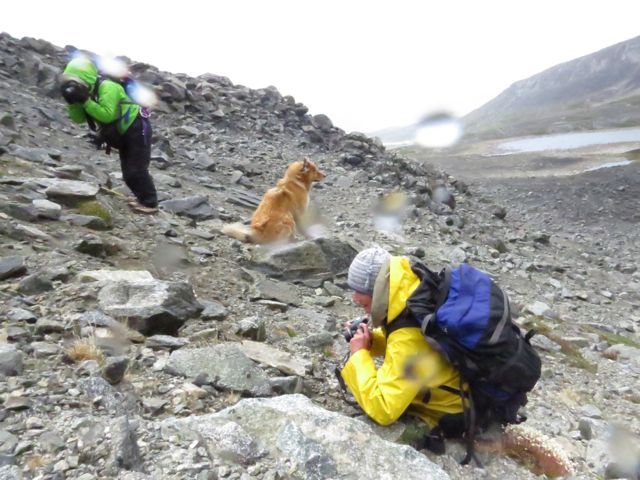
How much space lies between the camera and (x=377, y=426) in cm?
387

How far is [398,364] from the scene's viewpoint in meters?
3.68

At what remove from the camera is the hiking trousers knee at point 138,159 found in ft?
27.0

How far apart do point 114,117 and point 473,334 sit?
649cm

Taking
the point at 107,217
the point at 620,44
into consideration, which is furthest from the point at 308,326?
the point at 620,44

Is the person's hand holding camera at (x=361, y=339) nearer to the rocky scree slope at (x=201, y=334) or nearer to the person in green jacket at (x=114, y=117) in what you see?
the rocky scree slope at (x=201, y=334)

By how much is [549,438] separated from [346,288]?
4142 mm

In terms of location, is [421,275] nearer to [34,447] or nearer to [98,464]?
[98,464]

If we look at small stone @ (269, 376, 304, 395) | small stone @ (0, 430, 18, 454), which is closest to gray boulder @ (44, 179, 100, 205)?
small stone @ (269, 376, 304, 395)

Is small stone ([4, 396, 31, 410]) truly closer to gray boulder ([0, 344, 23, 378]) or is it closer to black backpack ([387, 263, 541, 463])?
gray boulder ([0, 344, 23, 378])

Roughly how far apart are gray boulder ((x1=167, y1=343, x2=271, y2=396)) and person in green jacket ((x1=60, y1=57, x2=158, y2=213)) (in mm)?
4864

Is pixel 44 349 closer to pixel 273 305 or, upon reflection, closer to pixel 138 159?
pixel 273 305

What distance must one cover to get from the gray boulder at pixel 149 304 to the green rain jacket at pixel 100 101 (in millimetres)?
3778

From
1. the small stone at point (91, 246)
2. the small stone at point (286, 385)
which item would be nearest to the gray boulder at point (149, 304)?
the small stone at point (286, 385)

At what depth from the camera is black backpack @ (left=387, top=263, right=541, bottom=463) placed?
11.6ft
